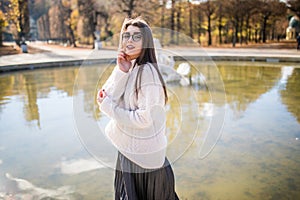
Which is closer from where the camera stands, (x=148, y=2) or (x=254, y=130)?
(x=254, y=130)

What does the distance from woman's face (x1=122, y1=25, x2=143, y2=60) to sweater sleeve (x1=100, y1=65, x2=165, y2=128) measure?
0.30ft

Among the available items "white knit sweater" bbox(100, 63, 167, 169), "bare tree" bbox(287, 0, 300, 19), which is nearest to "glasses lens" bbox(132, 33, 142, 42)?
"white knit sweater" bbox(100, 63, 167, 169)

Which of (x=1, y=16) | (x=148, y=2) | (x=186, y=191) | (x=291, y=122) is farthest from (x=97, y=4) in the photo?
(x=186, y=191)

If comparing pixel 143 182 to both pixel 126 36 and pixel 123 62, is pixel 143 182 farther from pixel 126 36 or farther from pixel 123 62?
pixel 126 36

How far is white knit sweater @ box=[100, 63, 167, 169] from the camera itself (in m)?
1.41

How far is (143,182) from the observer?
5.57 ft

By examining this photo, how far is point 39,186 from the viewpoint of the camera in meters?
2.91

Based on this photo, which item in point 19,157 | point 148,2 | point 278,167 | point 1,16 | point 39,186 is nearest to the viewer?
point 39,186

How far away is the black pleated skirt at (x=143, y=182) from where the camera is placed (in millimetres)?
1649

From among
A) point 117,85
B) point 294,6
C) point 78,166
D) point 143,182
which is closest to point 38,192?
point 78,166

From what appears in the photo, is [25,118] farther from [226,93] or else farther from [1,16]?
[1,16]

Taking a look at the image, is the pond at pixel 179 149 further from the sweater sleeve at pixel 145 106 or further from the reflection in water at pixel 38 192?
the sweater sleeve at pixel 145 106

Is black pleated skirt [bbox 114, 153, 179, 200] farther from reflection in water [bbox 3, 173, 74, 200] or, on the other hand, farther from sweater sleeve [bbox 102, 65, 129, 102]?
reflection in water [bbox 3, 173, 74, 200]

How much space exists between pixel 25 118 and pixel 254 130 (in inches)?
147
